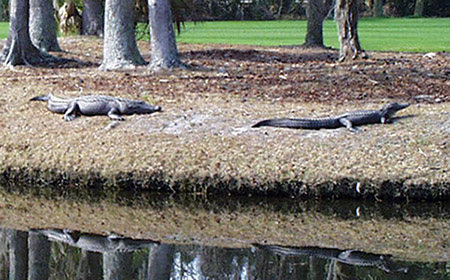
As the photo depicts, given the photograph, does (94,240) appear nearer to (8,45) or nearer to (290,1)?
(8,45)

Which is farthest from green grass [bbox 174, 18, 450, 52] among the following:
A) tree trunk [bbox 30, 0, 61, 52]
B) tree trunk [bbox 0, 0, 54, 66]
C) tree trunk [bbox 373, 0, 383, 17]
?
tree trunk [bbox 0, 0, 54, 66]

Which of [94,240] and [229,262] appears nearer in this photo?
[229,262]

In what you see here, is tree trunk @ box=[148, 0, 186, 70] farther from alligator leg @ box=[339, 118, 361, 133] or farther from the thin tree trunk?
the thin tree trunk

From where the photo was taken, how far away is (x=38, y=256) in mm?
7152

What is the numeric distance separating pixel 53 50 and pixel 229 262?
1084cm

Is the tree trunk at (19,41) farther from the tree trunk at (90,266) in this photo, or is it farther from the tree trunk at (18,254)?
the tree trunk at (90,266)

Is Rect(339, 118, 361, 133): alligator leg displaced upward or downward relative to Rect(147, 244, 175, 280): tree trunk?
upward

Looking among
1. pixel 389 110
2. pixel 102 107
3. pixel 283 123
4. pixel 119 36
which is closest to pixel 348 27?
pixel 119 36

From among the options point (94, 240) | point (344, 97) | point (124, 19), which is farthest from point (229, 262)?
point (124, 19)

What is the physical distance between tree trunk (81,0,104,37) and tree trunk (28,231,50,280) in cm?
1214

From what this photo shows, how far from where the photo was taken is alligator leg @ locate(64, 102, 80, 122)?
1076 cm

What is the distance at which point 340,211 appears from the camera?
328 inches

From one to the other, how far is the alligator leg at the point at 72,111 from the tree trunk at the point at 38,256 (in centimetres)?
318

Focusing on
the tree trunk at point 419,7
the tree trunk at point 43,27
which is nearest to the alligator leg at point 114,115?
the tree trunk at point 43,27
